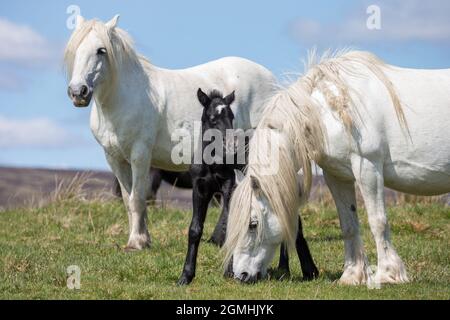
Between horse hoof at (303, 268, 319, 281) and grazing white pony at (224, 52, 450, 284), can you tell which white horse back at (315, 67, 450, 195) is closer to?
grazing white pony at (224, 52, 450, 284)

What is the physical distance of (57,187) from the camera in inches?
563

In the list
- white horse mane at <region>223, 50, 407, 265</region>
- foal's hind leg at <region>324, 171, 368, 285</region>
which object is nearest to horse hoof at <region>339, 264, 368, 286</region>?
foal's hind leg at <region>324, 171, 368, 285</region>

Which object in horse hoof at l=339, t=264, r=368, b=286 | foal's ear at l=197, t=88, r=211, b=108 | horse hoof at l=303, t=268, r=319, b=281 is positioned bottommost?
horse hoof at l=303, t=268, r=319, b=281

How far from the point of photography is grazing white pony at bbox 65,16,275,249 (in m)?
10.0

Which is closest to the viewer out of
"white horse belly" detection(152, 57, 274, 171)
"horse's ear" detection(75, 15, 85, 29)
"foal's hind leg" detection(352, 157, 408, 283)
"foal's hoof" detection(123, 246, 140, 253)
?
"foal's hind leg" detection(352, 157, 408, 283)

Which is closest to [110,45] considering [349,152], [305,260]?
[305,260]

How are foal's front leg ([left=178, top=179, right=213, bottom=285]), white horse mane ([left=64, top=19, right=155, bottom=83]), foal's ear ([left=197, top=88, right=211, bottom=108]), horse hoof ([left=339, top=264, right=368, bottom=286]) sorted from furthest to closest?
white horse mane ([left=64, top=19, right=155, bottom=83]), foal's ear ([left=197, top=88, right=211, bottom=108]), horse hoof ([left=339, top=264, right=368, bottom=286]), foal's front leg ([left=178, top=179, right=213, bottom=285])

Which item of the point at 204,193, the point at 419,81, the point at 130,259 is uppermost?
the point at 419,81

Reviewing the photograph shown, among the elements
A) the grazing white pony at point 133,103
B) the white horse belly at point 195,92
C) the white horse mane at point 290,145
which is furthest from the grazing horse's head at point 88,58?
the white horse mane at point 290,145

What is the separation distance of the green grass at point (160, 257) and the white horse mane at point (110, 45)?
2.31 meters

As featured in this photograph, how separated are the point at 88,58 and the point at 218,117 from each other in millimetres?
2970
